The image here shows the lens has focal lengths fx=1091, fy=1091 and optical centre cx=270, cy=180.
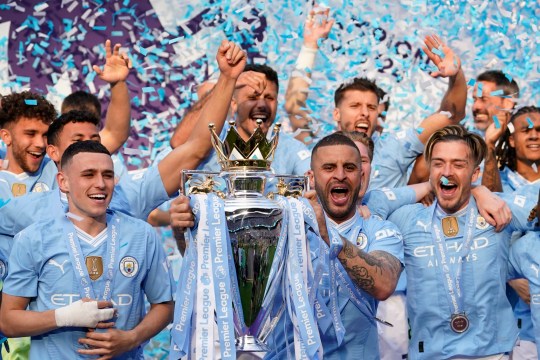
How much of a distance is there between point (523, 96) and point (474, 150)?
2494 mm

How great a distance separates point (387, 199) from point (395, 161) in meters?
0.74

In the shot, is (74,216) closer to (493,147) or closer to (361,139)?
(361,139)

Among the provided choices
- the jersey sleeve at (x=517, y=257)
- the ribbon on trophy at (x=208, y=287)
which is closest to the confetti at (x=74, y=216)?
the ribbon on trophy at (x=208, y=287)

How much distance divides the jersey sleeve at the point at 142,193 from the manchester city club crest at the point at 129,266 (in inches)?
27.2

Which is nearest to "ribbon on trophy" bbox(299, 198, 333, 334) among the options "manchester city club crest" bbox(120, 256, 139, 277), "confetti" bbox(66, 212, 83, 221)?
"manchester city club crest" bbox(120, 256, 139, 277)

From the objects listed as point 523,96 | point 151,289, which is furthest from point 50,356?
point 523,96

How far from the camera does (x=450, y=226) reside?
19.3ft

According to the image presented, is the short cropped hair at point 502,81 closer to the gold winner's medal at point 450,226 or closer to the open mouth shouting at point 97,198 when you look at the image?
the gold winner's medal at point 450,226

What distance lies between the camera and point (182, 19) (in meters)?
8.35

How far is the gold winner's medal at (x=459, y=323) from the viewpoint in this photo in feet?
18.7

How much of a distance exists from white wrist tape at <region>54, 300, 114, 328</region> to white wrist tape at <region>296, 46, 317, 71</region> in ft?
10.7

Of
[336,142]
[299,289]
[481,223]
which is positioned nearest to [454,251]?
[481,223]

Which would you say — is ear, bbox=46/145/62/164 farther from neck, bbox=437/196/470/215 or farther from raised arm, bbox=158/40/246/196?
neck, bbox=437/196/470/215

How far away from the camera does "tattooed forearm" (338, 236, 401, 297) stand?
4.74 meters
